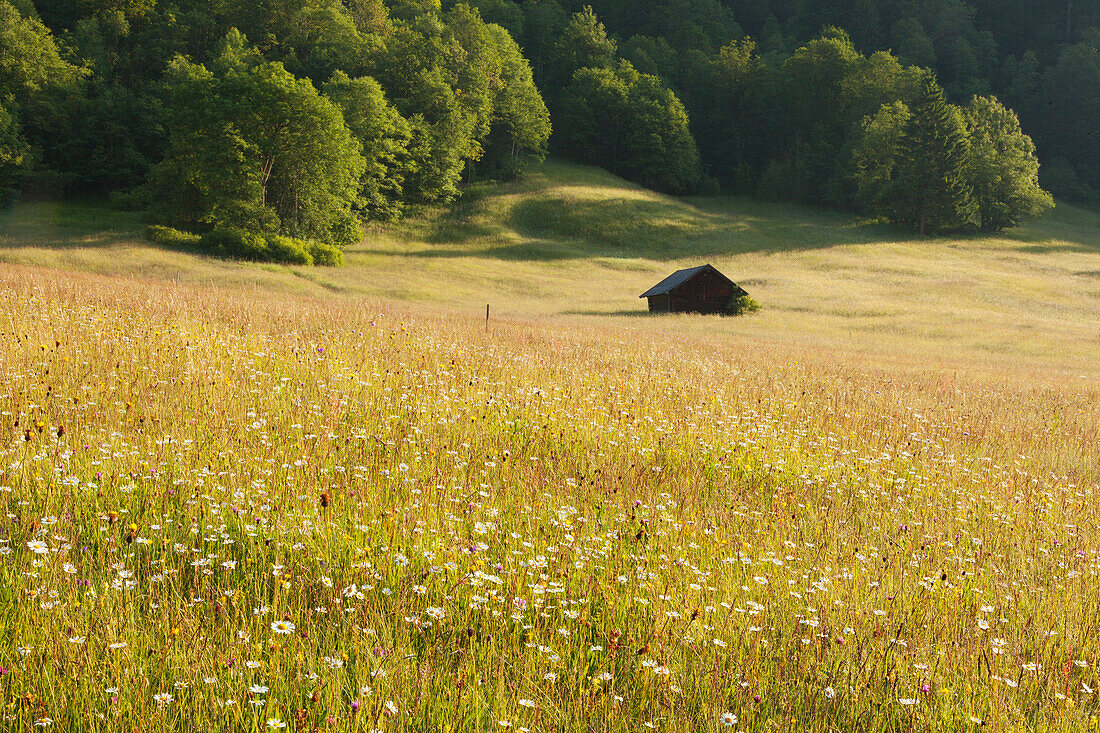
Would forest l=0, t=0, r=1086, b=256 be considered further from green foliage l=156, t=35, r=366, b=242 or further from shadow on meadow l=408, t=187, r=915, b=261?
shadow on meadow l=408, t=187, r=915, b=261

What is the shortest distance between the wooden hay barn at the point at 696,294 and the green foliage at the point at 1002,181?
5323 cm

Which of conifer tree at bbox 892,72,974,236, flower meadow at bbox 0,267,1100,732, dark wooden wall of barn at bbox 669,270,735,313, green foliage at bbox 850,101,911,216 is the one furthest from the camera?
green foliage at bbox 850,101,911,216

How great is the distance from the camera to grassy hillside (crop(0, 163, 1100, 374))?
Answer: 34844 mm

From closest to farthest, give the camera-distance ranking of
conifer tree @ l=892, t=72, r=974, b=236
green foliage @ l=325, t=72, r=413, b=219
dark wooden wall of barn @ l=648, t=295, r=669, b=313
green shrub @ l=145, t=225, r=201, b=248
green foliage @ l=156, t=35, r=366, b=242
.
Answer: dark wooden wall of barn @ l=648, t=295, r=669, b=313 < green shrub @ l=145, t=225, r=201, b=248 < green foliage @ l=156, t=35, r=366, b=242 < green foliage @ l=325, t=72, r=413, b=219 < conifer tree @ l=892, t=72, r=974, b=236

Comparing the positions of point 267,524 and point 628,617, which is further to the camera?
point 267,524

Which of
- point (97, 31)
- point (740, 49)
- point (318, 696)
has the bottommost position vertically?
point (318, 696)

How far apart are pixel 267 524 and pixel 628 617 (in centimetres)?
202

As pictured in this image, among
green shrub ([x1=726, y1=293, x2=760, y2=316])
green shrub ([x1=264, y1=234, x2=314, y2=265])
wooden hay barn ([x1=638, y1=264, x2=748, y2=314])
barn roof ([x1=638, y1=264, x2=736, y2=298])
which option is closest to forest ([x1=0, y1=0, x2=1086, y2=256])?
green shrub ([x1=264, y1=234, x2=314, y2=265])

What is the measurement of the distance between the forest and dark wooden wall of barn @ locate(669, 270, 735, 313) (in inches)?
926

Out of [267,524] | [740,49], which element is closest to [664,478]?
[267,524]

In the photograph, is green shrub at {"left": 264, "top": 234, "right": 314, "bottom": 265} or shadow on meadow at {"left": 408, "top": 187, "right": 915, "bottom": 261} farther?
shadow on meadow at {"left": 408, "top": 187, "right": 915, "bottom": 261}

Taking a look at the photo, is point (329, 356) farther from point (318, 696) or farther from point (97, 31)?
point (97, 31)

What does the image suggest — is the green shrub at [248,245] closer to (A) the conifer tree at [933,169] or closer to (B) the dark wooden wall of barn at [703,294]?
(B) the dark wooden wall of barn at [703,294]

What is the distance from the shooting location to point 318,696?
238 cm
